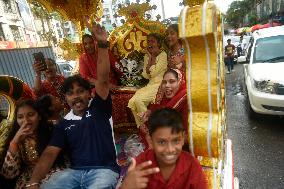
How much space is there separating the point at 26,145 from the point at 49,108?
0.55 meters

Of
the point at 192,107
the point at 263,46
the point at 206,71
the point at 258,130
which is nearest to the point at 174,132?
the point at 192,107

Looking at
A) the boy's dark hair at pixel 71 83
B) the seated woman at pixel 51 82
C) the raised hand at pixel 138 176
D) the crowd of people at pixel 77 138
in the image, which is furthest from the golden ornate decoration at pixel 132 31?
the raised hand at pixel 138 176

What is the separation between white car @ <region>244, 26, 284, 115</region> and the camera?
479 cm

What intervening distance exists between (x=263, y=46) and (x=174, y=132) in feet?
16.5

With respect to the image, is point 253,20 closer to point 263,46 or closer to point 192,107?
Result: point 263,46

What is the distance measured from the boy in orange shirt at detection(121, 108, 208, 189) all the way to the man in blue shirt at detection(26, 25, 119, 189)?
0.54 metres

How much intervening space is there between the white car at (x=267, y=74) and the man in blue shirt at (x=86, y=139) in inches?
134


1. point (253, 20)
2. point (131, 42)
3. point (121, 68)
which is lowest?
point (253, 20)

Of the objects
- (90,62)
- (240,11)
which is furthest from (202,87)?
(240,11)

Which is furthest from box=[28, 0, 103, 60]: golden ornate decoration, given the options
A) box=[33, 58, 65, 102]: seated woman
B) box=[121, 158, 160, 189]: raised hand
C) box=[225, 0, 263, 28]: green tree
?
box=[225, 0, 263, 28]: green tree

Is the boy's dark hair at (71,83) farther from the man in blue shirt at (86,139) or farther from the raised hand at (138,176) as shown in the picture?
the raised hand at (138,176)

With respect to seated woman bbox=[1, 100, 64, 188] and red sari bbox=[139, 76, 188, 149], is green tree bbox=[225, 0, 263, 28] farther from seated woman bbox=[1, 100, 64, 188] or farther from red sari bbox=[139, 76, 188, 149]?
seated woman bbox=[1, 100, 64, 188]

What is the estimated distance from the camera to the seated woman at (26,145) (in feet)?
7.22

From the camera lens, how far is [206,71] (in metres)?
1.78
